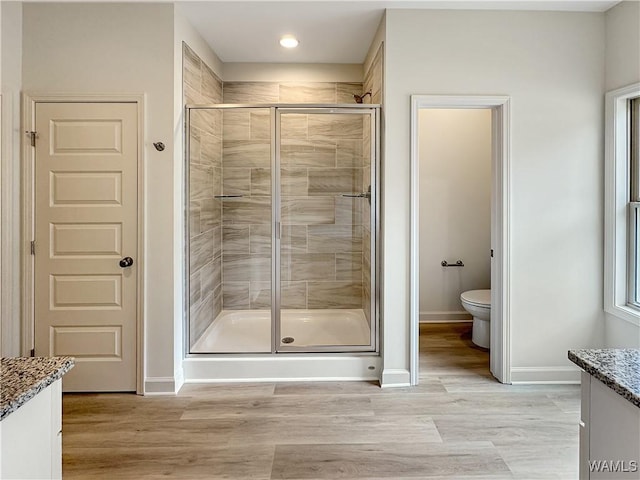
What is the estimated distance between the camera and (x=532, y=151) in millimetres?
3227

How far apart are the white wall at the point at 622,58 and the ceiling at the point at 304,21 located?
0.13m

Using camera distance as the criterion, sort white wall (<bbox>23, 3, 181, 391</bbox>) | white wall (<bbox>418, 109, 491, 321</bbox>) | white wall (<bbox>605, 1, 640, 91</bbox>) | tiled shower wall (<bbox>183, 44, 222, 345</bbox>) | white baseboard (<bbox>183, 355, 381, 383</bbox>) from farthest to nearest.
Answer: white wall (<bbox>418, 109, 491, 321</bbox>) → tiled shower wall (<bbox>183, 44, 222, 345</bbox>) → white baseboard (<bbox>183, 355, 381, 383</bbox>) → white wall (<bbox>23, 3, 181, 391</bbox>) → white wall (<bbox>605, 1, 640, 91</bbox>)

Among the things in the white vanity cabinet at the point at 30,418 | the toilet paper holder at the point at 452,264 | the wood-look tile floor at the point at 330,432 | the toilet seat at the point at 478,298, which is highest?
the toilet paper holder at the point at 452,264

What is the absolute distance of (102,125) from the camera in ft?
10.0

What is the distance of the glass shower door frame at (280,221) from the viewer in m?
3.30

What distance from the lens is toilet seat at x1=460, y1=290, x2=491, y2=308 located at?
3988 millimetres

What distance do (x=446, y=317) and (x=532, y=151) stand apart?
7.69 feet

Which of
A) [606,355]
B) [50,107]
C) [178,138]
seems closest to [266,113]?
[178,138]

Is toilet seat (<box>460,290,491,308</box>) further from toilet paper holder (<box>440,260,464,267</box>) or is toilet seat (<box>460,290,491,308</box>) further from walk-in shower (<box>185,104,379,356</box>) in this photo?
walk-in shower (<box>185,104,379,356</box>)

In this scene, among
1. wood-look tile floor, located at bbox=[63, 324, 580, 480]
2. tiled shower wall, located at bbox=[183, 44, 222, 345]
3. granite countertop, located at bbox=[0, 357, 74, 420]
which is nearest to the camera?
granite countertop, located at bbox=[0, 357, 74, 420]

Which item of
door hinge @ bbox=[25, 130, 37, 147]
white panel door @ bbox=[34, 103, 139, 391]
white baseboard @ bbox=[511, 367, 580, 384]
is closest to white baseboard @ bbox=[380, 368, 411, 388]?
white baseboard @ bbox=[511, 367, 580, 384]

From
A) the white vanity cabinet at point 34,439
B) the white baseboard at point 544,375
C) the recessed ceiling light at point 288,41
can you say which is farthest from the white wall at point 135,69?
the white baseboard at point 544,375

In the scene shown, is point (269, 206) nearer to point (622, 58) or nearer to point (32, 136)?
point (32, 136)

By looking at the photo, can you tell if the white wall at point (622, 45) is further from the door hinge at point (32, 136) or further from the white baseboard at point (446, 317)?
the door hinge at point (32, 136)
